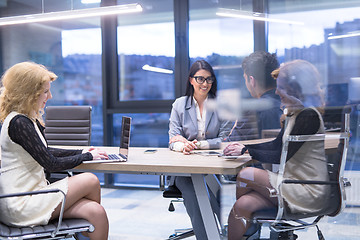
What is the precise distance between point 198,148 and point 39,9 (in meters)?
3.82

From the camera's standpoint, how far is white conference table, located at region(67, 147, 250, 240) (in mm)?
1855

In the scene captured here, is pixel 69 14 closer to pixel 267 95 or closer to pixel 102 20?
pixel 102 20

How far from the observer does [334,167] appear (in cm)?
147

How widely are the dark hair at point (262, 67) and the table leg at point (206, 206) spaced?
0.69m

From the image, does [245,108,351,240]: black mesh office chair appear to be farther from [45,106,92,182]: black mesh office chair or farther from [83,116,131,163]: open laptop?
[45,106,92,182]: black mesh office chair

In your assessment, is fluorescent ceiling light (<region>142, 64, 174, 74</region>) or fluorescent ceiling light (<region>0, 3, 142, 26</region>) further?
fluorescent ceiling light (<region>142, 64, 174, 74</region>)

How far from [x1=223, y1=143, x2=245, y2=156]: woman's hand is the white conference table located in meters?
0.04

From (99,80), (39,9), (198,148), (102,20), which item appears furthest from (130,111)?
(198,148)

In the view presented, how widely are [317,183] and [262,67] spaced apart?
0.52 meters

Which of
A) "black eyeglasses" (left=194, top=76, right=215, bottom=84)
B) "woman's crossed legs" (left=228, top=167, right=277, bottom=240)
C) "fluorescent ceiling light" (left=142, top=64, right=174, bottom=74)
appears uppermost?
"fluorescent ceiling light" (left=142, top=64, right=174, bottom=74)

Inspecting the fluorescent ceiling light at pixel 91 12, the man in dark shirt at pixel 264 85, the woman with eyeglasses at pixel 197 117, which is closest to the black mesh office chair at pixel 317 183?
the man in dark shirt at pixel 264 85

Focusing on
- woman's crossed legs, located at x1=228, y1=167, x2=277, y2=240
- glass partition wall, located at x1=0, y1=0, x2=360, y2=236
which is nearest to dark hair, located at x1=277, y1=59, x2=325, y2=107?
woman's crossed legs, located at x1=228, y1=167, x2=277, y2=240

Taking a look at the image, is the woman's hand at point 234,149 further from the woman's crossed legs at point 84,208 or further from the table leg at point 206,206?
the woman's crossed legs at point 84,208

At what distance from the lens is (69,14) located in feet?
12.5
